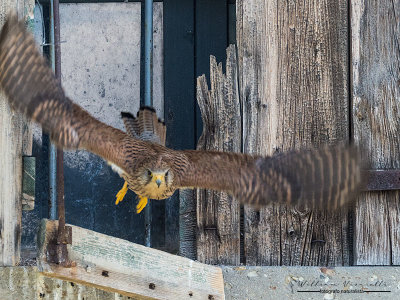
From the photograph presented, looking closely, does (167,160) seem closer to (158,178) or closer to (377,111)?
(158,178)

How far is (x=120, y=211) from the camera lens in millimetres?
4859

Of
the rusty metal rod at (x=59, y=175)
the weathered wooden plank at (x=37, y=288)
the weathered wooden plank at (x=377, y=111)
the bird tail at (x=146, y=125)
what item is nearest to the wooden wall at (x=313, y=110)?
the weathered wooden plank at (x=377, y=111)

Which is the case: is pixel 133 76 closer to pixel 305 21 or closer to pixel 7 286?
pixel 305 21

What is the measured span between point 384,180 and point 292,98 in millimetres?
647

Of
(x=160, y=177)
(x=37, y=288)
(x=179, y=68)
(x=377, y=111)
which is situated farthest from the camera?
(x=179, y=68)

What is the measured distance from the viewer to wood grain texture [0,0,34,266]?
3.51m

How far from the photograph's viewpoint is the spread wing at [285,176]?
3.58 m

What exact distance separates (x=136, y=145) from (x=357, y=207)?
122cm

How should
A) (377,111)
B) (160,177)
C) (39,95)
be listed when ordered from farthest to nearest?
1. (377,111)
2. (160,177)
3. (39,95)

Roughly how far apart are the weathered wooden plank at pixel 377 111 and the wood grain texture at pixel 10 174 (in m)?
1.74

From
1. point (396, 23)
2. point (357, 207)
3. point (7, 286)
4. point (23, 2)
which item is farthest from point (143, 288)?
point (396, 23)

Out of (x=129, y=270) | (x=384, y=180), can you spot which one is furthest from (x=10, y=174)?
(x=384, y=180)

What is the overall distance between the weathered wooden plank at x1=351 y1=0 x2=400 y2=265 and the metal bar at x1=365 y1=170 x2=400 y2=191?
2.9 inches

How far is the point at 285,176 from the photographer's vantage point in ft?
12.2
